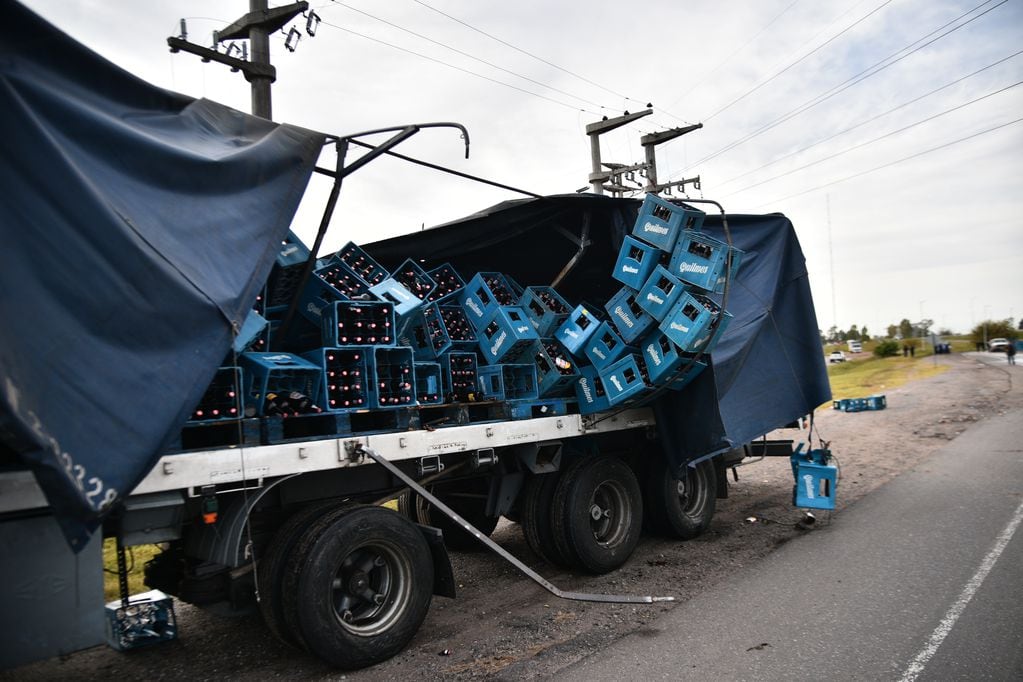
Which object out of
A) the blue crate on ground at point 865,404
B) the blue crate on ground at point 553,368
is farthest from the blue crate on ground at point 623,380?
the blue crate on ground at point 865,404

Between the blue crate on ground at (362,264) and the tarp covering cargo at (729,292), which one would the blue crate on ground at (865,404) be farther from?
the blue crate on ground at (362,264)

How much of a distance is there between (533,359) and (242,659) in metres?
3.45

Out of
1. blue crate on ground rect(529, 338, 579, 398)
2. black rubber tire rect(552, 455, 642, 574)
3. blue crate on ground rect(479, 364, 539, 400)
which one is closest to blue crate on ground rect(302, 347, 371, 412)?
blue crate on ground rect(479, 364, 539, 400)

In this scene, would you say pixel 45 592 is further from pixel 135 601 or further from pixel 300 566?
pixel 135 601

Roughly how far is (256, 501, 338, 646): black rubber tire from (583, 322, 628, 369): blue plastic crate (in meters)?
3.26

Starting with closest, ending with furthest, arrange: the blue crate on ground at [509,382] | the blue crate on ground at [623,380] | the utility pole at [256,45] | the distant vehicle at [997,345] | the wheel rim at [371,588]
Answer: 1. the wheel rim at [371,588]
2. the blue crate on ground at [509,382]
3. the blue crate on ground at [623,380]
4. the utility pole at [256,45]
5. the distant vehicle at [997,345]

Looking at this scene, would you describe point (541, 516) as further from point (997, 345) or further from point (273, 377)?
point (997, 345)

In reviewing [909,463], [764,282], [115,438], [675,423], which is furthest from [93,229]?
[909,463]

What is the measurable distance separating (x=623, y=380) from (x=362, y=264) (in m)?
2.70

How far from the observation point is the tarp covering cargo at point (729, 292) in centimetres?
734

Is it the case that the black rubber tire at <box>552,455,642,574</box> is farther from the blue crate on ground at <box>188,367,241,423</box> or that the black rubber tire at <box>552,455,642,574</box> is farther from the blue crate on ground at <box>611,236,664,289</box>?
the blue crate on ground at <box>188,367,241,423</box>

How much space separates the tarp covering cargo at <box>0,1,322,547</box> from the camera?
309 centimetres

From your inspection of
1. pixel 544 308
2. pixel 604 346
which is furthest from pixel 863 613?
pixel 544 308

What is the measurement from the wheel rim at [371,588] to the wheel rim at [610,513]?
2604mm
